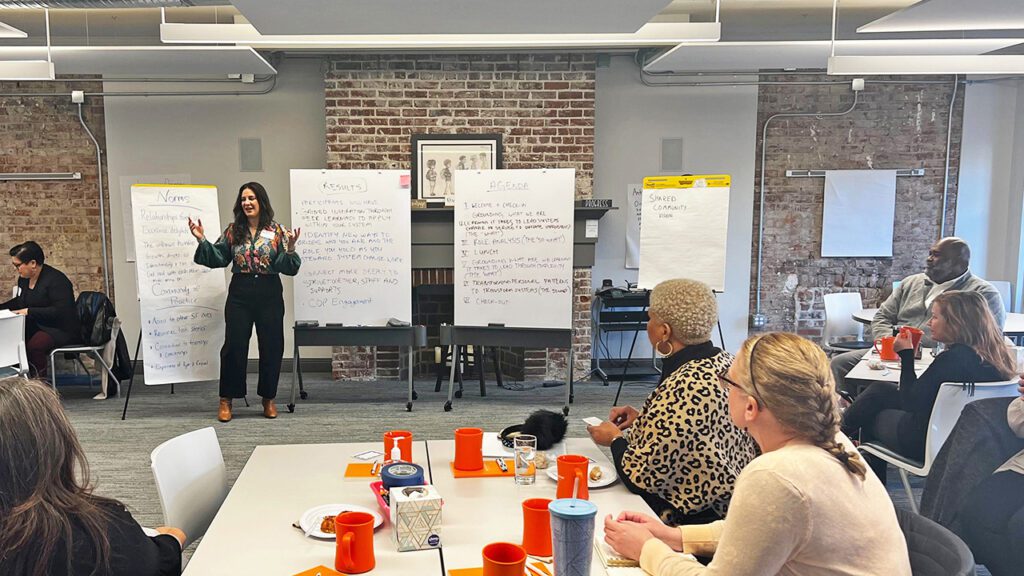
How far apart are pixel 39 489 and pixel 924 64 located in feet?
17.3

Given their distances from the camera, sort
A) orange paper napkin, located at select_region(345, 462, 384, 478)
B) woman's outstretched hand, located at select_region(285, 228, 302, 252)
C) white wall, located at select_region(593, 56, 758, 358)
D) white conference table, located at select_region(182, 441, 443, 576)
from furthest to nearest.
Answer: white wall, located at select_region(593, 56, 758, 358) → woman's outstretched hand, located at select_region(285, 228, 302, 252) → orange paper napkin, located at select_region(345, 462, 384, 478) → white conference table, located at select_region(182, 441, 443, 576)

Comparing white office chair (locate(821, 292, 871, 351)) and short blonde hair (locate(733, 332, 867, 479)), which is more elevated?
short blonde hair (locate(733, 332, 867, 479))

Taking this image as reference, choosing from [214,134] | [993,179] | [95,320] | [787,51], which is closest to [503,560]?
[787,51]

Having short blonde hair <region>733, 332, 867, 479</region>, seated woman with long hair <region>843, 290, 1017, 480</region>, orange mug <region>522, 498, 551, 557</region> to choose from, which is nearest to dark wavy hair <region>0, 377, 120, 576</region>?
orange mug <region>522, 498, 551, 557</region>

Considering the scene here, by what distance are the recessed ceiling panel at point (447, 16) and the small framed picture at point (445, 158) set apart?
5.48 feet

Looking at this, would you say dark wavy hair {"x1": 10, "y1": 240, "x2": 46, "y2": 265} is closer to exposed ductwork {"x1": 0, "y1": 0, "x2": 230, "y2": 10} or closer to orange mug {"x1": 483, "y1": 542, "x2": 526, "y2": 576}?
exposed ductwork {"x1": 0, "y1": 0, "x2": 230, "y2": 10}

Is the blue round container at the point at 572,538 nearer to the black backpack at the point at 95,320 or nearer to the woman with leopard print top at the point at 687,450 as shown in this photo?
the woman with leopard print top at the point at 687,450

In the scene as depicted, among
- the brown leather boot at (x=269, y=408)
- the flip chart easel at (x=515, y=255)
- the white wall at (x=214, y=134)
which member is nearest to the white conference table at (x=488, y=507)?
the flip chart easel at (x=515, y=255)

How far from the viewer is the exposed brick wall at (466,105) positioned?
5992 mm

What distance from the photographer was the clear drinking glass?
1.86 meters

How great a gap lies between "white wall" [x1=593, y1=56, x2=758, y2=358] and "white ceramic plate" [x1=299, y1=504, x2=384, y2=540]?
4982mm

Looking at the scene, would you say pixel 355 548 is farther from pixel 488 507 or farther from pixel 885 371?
pixel 885 371

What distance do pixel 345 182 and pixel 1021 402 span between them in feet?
13.7

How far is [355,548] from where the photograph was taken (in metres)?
1.37
